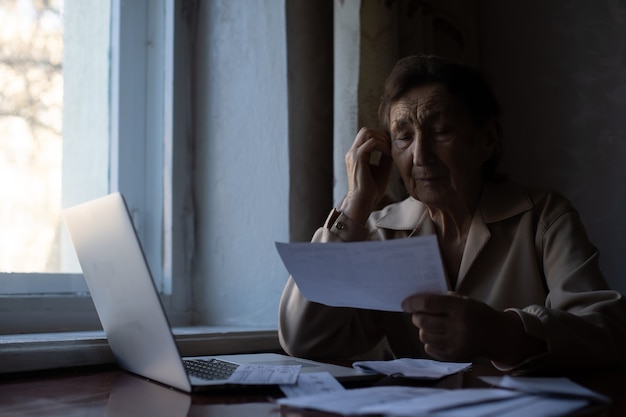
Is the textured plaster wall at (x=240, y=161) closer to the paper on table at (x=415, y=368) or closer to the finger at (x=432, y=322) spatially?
the paper on table at (x=415, y=368)

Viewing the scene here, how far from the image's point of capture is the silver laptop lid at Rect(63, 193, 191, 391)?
98cm

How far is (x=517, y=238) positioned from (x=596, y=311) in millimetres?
292

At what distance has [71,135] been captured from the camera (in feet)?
6.29

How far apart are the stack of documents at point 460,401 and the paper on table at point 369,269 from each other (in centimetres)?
14

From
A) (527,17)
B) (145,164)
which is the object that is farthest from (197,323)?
(527,17)

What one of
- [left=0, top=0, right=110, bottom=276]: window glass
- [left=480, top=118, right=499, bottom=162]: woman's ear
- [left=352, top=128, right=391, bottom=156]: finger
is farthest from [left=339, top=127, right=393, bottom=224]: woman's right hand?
[left=0, top=0, right=110, bottom=276]: window glass

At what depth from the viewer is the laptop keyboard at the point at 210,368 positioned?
103 cm

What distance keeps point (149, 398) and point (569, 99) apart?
1463 mm

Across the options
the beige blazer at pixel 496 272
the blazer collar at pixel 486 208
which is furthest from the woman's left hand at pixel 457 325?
the blazer collar at pixel 486 208

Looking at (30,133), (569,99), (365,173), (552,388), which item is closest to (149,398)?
(552,388)

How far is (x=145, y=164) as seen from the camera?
2.03 meters

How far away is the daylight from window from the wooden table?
0.65 metres

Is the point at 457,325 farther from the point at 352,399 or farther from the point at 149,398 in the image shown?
the point at 149,398

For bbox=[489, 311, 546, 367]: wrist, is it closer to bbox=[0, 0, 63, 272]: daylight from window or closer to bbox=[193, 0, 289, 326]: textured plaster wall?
bbox=[193, 0, 289, 326]: textured plaster wall
